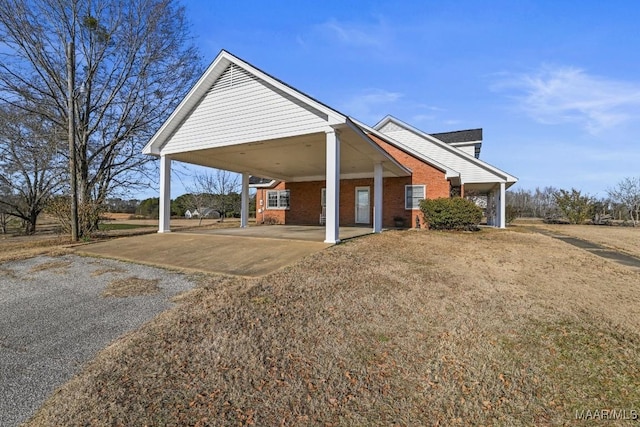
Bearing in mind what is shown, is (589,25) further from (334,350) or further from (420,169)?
(334,350)

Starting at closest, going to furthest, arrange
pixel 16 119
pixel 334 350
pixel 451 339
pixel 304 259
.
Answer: pixel 334 350
pixel 451 339
pixel 304 259
pixel 16 119

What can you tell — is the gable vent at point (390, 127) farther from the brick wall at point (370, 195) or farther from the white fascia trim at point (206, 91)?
the white fascia trim at point (206, 91)

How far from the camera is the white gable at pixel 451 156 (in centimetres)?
1625

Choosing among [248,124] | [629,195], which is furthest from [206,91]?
[629,195]

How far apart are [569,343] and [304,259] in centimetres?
449

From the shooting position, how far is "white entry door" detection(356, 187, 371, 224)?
1719cm

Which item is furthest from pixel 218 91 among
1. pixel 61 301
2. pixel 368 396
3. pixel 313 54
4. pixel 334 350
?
pixel 368 396

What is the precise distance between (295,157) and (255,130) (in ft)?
11.8

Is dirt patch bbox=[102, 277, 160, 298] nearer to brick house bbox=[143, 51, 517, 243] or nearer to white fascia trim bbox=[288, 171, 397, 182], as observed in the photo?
brick house bbox=[143, 51, 517, 243]

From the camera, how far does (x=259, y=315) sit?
12.3ft

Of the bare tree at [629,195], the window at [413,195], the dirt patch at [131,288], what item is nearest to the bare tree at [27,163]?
the dirt patch at [131,288]

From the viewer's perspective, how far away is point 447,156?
1741cm

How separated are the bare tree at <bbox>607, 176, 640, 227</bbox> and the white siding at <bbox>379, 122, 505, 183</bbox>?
2057cm

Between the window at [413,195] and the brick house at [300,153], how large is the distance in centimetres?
5
